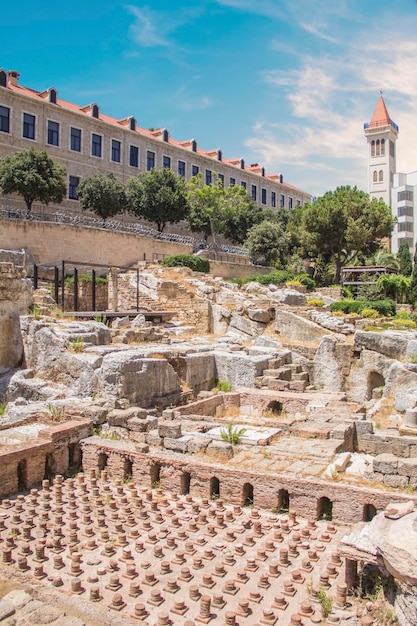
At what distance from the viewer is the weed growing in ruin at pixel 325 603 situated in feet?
15.8

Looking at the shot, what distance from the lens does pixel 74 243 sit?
88.6 ft

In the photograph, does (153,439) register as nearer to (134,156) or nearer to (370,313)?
(370,313)

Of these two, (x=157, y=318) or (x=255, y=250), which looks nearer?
(x=157, y=318)

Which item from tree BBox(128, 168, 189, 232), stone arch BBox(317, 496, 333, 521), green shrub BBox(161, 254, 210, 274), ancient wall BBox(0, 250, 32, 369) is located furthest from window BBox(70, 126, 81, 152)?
stone arch BBox(317, 496, 333, 521)

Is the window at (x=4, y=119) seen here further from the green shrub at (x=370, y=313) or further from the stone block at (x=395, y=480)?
the stone block at (x=395, y=480)

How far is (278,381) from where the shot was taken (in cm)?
1499

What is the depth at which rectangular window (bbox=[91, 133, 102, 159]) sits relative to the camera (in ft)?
141

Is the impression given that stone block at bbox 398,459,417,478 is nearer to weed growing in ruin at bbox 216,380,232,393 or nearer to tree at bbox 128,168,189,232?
weed growing in ruin at bbox 216,380,232,393

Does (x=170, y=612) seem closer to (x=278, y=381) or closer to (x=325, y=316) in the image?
(x=278, y=381)

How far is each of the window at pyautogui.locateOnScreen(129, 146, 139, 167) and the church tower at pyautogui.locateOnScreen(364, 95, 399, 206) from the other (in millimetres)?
37615

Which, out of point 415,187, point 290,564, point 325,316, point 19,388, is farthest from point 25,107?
point 415,187

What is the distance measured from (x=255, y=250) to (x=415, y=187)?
37505 mm

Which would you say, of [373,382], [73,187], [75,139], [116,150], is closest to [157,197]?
[73,187]

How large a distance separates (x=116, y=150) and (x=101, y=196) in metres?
11.0
